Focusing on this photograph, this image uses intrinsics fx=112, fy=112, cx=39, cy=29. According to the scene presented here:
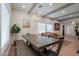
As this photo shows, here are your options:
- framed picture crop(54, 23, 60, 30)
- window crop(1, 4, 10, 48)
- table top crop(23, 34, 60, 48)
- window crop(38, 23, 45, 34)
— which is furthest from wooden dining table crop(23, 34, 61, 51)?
window crop(1, 4, 10, 48)

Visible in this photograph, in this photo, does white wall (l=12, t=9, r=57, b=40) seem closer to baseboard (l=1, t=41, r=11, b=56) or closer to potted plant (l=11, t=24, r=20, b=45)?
potted plant (l=11, t=24, r=20, b=45)

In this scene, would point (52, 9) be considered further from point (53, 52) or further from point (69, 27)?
point (53, 52)

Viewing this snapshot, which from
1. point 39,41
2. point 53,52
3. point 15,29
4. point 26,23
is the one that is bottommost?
point 53,52

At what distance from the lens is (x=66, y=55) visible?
6.40ft

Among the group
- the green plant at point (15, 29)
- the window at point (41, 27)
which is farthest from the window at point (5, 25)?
the window at point (41, 27)

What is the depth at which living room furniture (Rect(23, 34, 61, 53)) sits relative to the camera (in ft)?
6.24

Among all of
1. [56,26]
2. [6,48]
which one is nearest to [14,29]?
[6,48]

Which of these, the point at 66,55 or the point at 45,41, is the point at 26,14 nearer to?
the point at 45,41

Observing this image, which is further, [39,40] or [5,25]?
[39,40]

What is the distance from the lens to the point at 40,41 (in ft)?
6.78

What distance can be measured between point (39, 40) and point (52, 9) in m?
0.62

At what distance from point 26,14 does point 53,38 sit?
25.6 inches

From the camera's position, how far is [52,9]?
2000 mm

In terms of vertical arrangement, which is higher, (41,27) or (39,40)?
(41,27)
